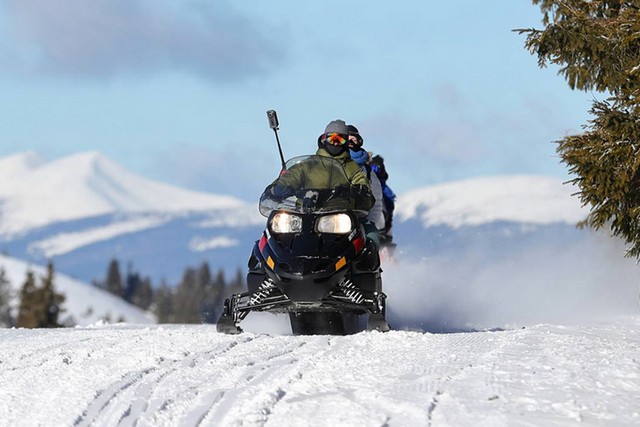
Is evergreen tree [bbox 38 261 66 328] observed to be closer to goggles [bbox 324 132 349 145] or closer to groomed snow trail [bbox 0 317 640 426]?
goggles [bbox 324 132 349 145]

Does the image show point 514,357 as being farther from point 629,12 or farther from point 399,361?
point 629,12

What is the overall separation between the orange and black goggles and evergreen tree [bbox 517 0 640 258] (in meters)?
2.62

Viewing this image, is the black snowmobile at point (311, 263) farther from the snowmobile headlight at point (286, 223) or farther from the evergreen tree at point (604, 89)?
the evergreen tree at point (604, 89)

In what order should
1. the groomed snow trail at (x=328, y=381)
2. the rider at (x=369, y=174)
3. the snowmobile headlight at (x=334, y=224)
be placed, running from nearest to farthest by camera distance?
the groomed snow trail at (x=328, y=381)
the snowmobile headlight at (x=334, y=224)
the rider at (x=369, y=174)

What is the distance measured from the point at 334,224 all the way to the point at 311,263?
0.51m

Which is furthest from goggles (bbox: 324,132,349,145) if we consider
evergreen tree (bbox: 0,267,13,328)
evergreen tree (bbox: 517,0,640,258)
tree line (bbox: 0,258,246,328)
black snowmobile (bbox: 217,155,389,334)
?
evergreen tree (bbox: 0,267,13,328)

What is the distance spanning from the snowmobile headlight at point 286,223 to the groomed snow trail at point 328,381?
147 centimetres

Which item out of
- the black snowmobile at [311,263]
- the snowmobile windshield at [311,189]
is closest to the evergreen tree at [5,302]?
the snowmobile windshield at [311,189]

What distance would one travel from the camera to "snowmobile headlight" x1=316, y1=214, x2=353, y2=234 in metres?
10.1

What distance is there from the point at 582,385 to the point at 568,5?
8.42 meters

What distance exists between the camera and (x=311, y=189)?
10445 millimetres

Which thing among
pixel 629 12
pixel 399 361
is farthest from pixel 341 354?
pixel 629 12

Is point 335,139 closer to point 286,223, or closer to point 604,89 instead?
point 286,223

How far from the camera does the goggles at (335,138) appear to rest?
37.8ft
